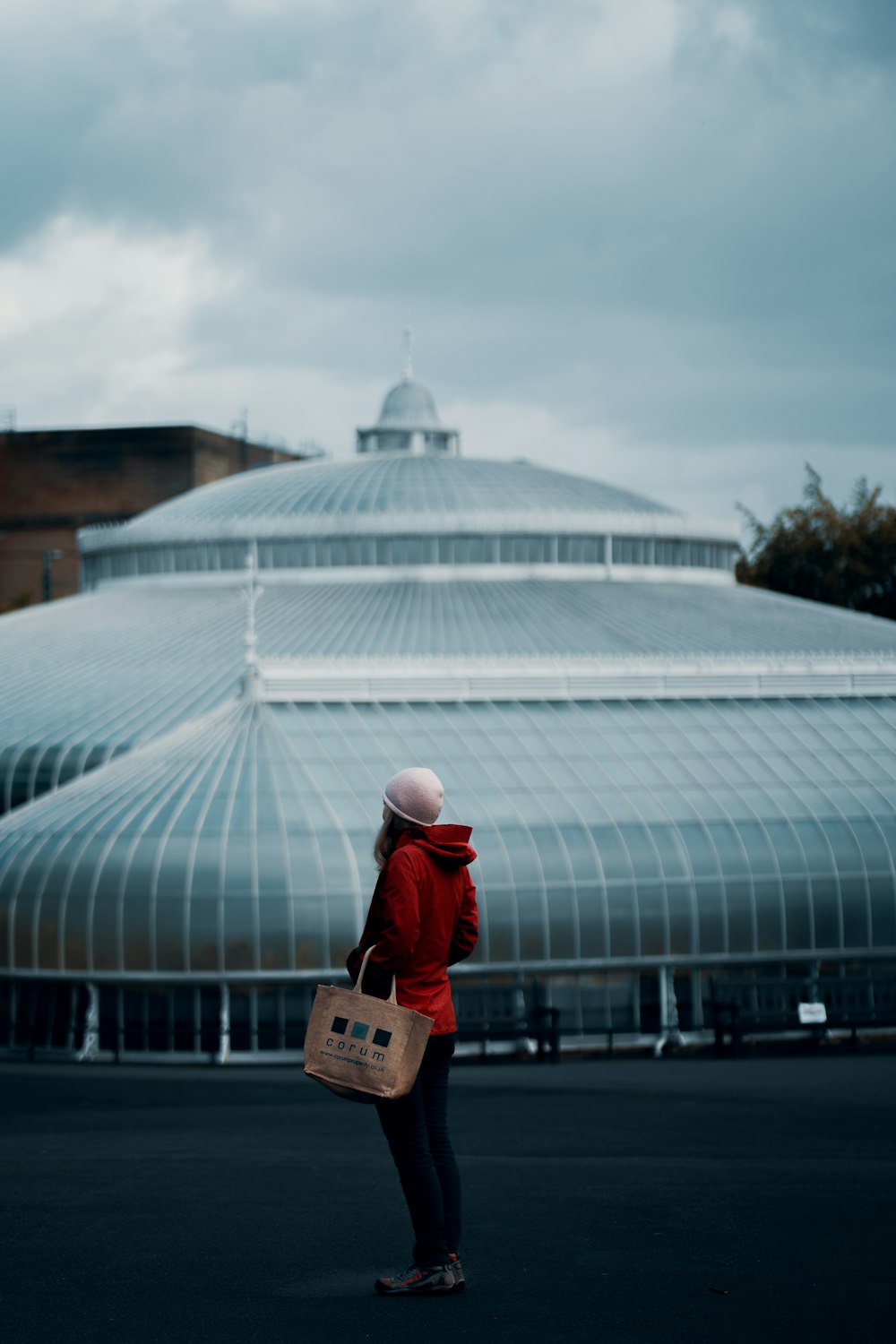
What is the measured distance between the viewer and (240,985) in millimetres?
31578

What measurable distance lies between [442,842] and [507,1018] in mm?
20818

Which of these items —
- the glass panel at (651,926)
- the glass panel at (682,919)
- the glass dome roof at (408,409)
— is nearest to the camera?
the glass panel at (651,926)

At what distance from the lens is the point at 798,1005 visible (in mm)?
30953

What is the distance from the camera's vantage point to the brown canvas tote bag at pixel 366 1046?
996cm

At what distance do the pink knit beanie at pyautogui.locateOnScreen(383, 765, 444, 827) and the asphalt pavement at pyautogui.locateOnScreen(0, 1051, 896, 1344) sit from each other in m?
2.27

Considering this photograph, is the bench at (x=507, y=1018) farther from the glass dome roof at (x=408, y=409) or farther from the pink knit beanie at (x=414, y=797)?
the glass dome roof at (x=408, y=409)

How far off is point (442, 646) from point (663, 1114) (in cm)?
2405

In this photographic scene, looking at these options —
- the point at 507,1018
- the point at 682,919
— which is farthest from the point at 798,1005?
the point at 507,1018

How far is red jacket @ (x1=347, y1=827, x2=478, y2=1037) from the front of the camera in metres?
10.0

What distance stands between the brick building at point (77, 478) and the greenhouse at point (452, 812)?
5939 centimetres

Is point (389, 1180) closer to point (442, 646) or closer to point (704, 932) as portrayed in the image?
point (704, 932)

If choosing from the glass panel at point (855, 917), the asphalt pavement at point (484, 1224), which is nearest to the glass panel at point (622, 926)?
the glass panel at point (855, 917)

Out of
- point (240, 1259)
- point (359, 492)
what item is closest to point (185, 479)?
point (359, 492)

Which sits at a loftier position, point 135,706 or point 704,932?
point 135,706
